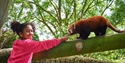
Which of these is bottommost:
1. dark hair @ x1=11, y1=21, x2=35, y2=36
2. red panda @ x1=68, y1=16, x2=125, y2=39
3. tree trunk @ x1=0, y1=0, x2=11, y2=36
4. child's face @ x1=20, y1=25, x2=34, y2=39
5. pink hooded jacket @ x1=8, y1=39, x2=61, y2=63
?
red panda @ x1=68, y1=16, x2=125, y2=39

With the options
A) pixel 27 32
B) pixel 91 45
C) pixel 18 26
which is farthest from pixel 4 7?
pixel 91 45

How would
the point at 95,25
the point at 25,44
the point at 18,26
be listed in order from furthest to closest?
the point at 95,25 → the point at 18,26 → the point at 25,44

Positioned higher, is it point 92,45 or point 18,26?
point 18,26

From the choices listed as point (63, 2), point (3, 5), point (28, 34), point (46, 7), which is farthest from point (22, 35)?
point (46, 7)

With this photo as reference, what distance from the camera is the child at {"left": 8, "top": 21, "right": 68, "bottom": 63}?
87.7 inches

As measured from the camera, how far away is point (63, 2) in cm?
1182

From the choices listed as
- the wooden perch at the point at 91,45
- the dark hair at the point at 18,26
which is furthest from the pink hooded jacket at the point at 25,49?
the wooden perch at the point at 91,45

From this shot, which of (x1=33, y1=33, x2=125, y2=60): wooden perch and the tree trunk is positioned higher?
the tree trunk

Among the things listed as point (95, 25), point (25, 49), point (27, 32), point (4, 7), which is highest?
point (4, 7)

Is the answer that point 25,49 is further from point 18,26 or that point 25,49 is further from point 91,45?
point 91,45

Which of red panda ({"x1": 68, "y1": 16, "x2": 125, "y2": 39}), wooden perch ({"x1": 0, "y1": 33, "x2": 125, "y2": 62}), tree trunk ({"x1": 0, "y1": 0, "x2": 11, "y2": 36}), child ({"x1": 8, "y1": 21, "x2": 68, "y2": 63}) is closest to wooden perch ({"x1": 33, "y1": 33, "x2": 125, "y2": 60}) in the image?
wooden perch ({"x1": 0, "y1": 33, "x2": 125, "y2": 62})

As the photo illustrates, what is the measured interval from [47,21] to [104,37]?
1081cm

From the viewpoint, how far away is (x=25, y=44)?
222 cm

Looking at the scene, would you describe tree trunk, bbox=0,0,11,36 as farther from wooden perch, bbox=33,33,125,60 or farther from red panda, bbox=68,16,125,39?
red panda, bbox=68,16,125,39
